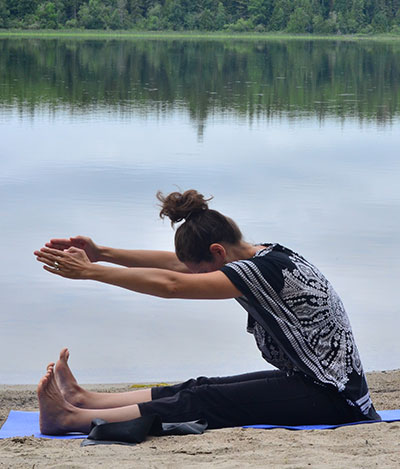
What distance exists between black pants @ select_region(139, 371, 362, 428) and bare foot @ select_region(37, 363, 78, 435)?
1.13 ft

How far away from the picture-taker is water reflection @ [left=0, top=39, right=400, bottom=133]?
961 inches

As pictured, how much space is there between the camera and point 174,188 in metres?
13.3

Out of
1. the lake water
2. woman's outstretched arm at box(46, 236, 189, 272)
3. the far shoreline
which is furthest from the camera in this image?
the lake water

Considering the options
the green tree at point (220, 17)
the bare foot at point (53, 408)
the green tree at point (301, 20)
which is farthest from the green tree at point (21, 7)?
the bare foot at point (53, 408)

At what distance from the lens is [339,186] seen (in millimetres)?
14055

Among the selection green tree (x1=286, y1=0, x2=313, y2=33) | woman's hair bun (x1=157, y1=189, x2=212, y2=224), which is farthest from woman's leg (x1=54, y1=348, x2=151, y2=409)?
green tree (x1=286, y1=0, x2=313, y2=33)

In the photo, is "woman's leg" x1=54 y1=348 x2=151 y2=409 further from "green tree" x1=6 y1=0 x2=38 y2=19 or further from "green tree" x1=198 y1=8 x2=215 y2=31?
"green tree" x1=198 y1=8 x2=215 y2=31

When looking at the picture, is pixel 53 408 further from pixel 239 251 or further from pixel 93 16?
pixel 93 16

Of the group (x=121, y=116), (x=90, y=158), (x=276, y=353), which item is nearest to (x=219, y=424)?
(x=276, y=353)

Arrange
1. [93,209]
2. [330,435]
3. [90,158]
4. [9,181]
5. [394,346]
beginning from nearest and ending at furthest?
1. [330,435]
2. [394,346]
3. [93,209]
4. [9,181]
5. [90,158]

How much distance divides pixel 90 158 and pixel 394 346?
396 inches

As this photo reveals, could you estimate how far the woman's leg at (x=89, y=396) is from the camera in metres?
4.20

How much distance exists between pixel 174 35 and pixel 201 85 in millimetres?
56317

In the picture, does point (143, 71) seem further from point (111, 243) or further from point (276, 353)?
point (276, 353)
